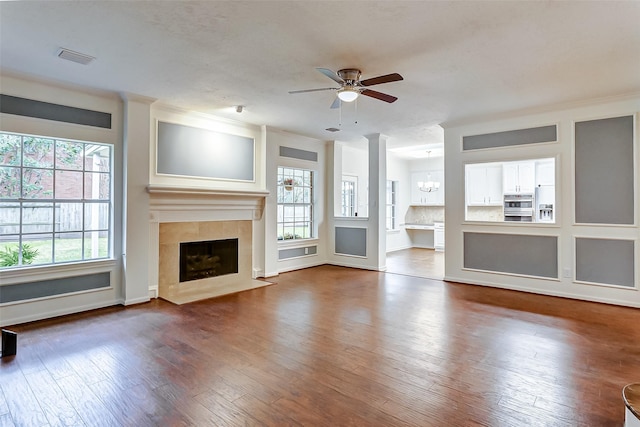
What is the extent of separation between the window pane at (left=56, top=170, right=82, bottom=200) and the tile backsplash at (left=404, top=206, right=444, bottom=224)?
8.72 m

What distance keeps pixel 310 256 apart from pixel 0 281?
4.87 metres

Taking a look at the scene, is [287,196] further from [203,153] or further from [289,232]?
[203,153]

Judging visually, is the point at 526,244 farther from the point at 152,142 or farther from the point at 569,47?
the point at 152,142

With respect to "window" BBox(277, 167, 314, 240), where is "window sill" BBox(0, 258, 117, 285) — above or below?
below

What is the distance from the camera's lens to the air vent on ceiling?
3.13 metres

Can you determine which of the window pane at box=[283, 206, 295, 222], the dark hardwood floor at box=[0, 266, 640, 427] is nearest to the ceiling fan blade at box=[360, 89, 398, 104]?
the dark hardwood floor at box=[0, 266, 640, 427]

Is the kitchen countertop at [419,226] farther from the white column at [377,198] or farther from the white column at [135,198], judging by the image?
the white column at [135,198]

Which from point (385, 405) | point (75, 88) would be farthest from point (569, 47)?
point (75, 88)

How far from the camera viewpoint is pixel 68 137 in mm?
4012

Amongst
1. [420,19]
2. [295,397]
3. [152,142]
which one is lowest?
[295,397]

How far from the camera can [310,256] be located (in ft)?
23.7

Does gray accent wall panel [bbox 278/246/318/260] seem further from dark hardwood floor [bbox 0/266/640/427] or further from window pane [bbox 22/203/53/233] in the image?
window pane [bbox 22/203/53/233]

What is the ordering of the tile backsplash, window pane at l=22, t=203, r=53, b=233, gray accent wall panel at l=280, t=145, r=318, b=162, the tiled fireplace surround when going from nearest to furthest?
window pane at l=22, t=203, r=53, b=233 → the tiled fireplace surround → gray accent wall panel at l=280, t=145, r=318, b=162 → the tile backsplash

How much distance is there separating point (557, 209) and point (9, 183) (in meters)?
7.04
